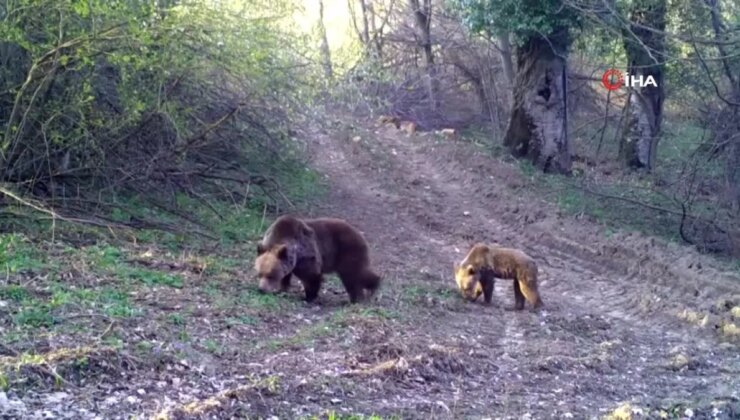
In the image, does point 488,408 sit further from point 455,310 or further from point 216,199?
point 216,199

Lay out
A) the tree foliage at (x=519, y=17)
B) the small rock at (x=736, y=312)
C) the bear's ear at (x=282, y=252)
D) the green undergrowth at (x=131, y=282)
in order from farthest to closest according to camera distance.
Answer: the tree foliage at (x=519, y=17) < the small rock at (x=736, y=312) < the bear's ear at (x=282, y=252) < the green undergrowth at (x=131, y=282)

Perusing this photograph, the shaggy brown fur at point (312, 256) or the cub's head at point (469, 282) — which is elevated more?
the shaggy brown fur at point (312, 256)

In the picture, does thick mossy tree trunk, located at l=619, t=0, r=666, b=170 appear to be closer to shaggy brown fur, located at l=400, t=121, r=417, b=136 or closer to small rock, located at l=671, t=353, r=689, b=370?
shaggy brown fur, located at l=400, t=121, r=417, b=136

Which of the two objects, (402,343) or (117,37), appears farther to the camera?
(117,37)

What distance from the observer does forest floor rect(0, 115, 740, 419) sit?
7262 millimetres

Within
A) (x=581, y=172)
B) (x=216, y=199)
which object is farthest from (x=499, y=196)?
(x=216, y=199)

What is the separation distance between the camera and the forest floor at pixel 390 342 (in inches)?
286

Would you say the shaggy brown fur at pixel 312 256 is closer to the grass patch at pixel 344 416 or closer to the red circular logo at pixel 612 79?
the grass patch at pixel 344 416

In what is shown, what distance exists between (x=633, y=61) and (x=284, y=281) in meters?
14.6

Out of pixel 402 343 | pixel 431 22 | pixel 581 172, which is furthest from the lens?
pixel 431 22

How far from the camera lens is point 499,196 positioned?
21.4 meters

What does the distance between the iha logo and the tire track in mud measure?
4692 mm

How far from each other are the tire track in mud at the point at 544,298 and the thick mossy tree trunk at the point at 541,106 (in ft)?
6.23

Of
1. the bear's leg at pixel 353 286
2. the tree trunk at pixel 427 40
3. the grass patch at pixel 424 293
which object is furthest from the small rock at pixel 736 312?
the tree trunk at pixel 427 40
